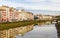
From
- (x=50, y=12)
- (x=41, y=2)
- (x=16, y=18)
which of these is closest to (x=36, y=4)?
(x=41, y=2)

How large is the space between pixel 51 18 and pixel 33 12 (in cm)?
67

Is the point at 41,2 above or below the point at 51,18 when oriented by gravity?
above

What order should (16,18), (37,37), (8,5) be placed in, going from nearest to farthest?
(37,37)
(8,5)
(16,18)

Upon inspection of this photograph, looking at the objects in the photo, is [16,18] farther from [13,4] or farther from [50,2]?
[50,2]

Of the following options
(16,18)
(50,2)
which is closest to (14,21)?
(16,18)

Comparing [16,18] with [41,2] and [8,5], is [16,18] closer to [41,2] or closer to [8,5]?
[8,5]

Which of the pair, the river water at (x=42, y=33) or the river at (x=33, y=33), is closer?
the river at (x=33, y=33)

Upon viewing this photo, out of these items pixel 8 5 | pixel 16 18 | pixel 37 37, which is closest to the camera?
pixel 37 37

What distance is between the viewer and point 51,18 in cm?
512

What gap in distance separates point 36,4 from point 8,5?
801mm

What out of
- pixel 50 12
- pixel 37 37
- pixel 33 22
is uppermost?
pixel 50 12

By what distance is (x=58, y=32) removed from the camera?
4375mm

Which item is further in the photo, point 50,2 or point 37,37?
point 50,2

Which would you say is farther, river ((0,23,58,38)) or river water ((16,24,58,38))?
river water ((16,24,58,38))
